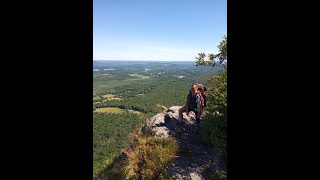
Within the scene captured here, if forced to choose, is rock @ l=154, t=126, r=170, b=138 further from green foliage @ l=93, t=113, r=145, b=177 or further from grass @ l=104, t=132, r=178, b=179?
green foliage @ l=93, t=113, r=145, b=177

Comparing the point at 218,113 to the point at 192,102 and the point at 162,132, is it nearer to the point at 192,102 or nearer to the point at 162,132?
the point at 192,102

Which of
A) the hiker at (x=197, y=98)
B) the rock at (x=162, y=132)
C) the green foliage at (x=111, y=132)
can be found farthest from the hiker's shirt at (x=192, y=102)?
the green foliage at (x=111, y=132)

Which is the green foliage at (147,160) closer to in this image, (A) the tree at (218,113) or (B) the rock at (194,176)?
(B) the rock at (194,176)

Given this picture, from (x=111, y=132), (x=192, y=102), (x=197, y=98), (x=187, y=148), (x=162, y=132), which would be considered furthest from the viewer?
(x=111, y=132)

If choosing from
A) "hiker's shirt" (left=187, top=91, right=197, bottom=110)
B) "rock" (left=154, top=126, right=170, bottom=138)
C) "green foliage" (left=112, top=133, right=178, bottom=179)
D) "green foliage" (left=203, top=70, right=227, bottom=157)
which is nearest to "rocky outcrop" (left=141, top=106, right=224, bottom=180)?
"rock" (left=154, top=126, right=170, bottom=138)

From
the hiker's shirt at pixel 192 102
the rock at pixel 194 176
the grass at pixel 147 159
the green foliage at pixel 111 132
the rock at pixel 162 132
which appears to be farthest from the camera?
the green foliage at pixel 111 132

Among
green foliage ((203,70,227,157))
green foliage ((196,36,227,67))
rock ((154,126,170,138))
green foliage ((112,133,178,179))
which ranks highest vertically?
green foliage ((196,36,227,67))

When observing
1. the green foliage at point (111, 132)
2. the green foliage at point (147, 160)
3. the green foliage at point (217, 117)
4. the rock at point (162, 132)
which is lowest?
the green foliage at point (111, 132)

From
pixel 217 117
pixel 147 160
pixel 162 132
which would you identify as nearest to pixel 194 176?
pixel 147 160

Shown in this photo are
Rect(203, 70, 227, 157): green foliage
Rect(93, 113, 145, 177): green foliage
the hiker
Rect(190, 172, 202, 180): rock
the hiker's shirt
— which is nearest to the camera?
Rect(190, 172, 202, 180): rock

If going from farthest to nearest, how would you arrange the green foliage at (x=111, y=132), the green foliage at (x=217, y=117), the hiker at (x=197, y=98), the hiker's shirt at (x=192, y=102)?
the green foliage at (x=111, y=132) < the hiker's shirt at (x=192, y=102) < the hiker at (x=197, y=98) < the green foliage at (x=217, y=117)
